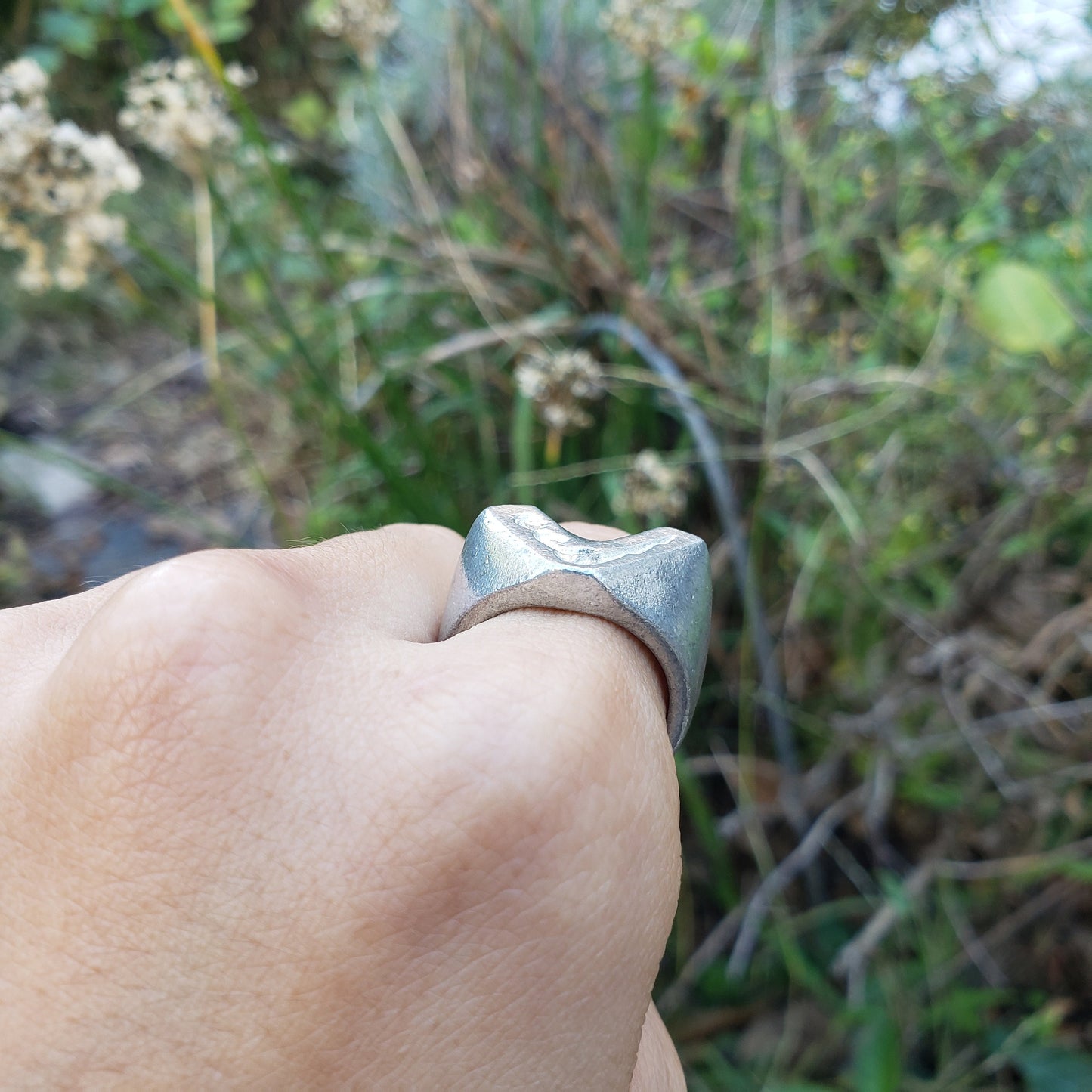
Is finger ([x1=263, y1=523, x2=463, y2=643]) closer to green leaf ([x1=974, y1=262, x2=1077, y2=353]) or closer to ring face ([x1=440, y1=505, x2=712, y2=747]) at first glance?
ring face ([x1=440, y1=505, x2=712, y2=747])

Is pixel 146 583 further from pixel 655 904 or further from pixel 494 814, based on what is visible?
pixel 655 904

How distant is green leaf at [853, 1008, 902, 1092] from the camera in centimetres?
100

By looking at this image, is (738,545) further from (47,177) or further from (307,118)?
(307,118)

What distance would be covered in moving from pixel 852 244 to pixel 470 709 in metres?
1.53

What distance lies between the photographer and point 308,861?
0.41m

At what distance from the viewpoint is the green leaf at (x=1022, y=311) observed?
→ 1.09 meters

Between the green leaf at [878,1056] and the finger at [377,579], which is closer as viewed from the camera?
the finger at [377,579]

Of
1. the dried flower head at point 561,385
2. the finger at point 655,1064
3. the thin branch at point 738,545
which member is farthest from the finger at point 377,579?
the thin branch at point 738,545

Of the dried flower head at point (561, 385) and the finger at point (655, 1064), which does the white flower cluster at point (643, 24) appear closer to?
the dried flower head at point (561, 385)

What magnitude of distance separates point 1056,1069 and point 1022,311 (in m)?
0.99

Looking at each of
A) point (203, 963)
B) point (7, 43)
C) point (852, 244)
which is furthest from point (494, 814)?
point (7, 43)

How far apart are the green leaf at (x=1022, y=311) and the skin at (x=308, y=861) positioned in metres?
0.97

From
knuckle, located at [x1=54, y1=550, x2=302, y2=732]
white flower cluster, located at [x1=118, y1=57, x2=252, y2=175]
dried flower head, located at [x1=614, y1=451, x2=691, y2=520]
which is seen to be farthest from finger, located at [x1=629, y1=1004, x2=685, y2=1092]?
white flower cluster, located at [x1=118, y1=57, x2=252, y2=175]

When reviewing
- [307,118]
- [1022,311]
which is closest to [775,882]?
[1022,311]
